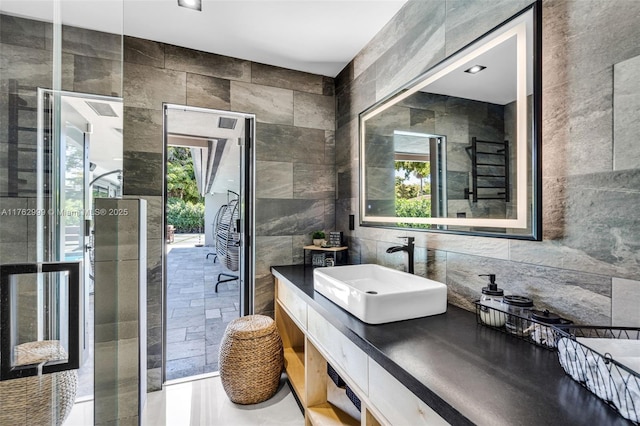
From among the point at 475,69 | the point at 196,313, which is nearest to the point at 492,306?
the point at 475,69

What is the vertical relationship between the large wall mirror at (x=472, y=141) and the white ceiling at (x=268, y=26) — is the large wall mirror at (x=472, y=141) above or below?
below

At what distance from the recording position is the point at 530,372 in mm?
816

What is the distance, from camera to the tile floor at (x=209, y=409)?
192 cm

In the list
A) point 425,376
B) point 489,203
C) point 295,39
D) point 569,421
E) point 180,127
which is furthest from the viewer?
point 180,127

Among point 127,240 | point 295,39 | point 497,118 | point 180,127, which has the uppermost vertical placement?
point 295,39

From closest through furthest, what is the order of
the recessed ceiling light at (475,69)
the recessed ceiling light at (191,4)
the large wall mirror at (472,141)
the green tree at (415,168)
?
the large wall mirror at (472,141)
the recessed ceiling light at (475,69)
the green tree at (415,168)
the recessed ceiling light at (191,4)

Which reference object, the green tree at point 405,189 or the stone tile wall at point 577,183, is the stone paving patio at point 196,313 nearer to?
the green tree at point 405,189

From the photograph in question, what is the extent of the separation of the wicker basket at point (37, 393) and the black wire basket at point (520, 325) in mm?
1450

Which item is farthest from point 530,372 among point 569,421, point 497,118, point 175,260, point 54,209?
point 175,260

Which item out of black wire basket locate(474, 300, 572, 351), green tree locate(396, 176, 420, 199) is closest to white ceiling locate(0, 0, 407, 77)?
green tree locate(396, 176, 420, 199)

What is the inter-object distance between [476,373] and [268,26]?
2.32 meters

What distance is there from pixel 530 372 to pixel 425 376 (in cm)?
29

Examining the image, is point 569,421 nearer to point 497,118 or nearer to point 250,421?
point 497,118

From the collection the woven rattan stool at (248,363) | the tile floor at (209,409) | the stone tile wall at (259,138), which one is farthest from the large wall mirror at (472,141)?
the tile floor at (209,409)
